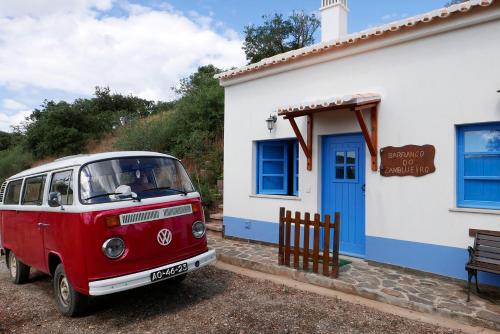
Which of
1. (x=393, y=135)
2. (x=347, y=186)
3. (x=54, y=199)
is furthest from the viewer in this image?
(x=347, y=186)

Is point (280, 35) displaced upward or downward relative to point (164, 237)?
upward

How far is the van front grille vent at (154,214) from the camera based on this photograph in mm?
4155

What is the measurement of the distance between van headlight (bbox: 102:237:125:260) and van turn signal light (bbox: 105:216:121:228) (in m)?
0.15

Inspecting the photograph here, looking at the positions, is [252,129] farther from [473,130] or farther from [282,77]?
[473,130]

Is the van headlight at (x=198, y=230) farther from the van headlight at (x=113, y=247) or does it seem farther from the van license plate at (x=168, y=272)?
the van headlight at (x=113, y=247)

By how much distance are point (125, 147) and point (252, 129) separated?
921cm

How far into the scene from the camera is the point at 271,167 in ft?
26.8

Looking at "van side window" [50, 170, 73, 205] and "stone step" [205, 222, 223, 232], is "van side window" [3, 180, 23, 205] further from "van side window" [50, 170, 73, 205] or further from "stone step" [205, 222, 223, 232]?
"stone step" [205, 222, 223, 232]

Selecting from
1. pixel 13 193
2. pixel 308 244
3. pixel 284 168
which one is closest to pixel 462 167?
pixel 308 244

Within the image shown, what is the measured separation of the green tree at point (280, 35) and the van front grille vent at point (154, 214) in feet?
83.0

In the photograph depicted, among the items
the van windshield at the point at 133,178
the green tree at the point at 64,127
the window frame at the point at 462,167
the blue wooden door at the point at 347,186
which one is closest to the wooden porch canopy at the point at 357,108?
the blue wooden door at the point at 347,186

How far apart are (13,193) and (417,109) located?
7100 mm

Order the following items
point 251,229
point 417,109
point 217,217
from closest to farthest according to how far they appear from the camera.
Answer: point 417,109
point 251,229
point 217,217

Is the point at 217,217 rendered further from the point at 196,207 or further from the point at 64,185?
the point at 64,185
